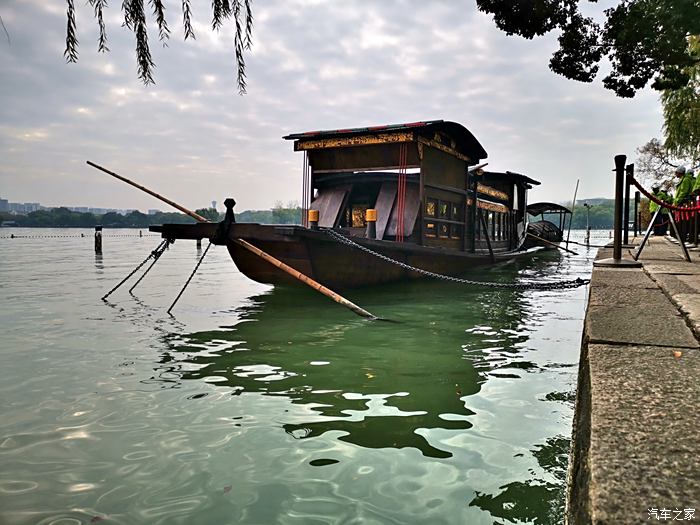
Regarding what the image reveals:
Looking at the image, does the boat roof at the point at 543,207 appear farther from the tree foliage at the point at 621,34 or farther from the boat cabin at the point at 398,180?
the tree foliage at the point at 621,34

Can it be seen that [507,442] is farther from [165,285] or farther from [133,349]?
[165,285]

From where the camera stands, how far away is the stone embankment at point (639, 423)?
114 centimetres

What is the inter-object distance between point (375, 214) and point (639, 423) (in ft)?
29.6

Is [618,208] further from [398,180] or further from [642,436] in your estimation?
[398,180]

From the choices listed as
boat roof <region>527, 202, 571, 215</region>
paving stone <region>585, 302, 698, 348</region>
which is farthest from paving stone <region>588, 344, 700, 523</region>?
boat roof <region>527, 202, 571, 215</region>

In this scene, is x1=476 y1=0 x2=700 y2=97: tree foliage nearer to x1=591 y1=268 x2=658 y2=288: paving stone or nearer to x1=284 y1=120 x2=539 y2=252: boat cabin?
x1=284 y1=120 x2=539 y2=252: boat cabin

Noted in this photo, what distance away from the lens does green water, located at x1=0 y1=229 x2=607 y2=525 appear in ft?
8.11

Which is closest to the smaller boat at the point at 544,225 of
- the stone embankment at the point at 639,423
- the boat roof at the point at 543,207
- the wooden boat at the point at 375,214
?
the boat roof at the point at 543,207

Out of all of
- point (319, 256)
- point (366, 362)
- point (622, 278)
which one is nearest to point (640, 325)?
point (622, 278)

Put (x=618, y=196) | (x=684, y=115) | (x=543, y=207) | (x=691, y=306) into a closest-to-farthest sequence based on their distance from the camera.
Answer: (x=691, y=306), (x=618, y=196), (x=684, y=115), (x=543, y=207)

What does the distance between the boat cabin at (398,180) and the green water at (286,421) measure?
5.20 m

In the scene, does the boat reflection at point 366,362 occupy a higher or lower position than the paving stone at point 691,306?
lower

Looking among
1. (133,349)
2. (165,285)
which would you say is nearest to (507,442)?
(133,349)

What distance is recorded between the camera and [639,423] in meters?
1.53
